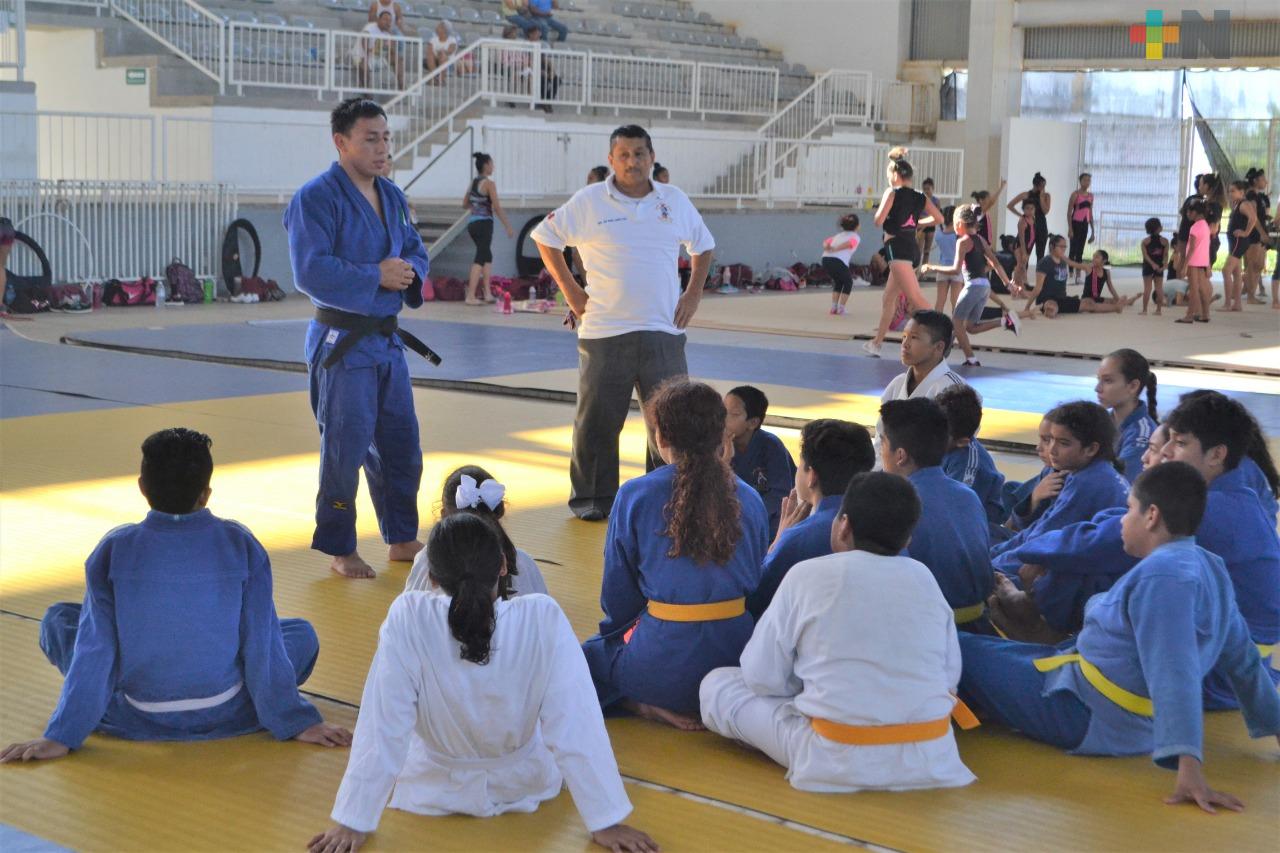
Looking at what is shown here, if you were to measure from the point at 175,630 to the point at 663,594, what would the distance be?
1254mm

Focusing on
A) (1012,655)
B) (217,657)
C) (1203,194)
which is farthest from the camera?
(1203,194)

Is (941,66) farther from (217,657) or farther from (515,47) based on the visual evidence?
(217,657)

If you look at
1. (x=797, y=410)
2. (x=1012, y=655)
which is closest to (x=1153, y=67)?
(x=797, y=410)

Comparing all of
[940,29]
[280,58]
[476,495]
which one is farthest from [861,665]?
[940,29]

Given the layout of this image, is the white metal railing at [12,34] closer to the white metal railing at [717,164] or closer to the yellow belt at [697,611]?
the white metal railing at [717,164]

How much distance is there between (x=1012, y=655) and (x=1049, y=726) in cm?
21

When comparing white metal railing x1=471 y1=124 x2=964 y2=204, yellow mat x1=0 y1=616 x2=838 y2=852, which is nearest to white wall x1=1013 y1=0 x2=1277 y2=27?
white metal railing x1=471 y1=124 x2=964 y2=204

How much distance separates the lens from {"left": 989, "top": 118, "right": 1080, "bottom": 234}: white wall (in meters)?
27.8

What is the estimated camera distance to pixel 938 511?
14.4 feet

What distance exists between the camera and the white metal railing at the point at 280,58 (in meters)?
19.9

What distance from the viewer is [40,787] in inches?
146

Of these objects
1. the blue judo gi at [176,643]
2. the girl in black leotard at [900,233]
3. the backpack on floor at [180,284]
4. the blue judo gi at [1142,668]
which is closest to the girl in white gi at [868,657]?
the blue judo gi at [1142,668]

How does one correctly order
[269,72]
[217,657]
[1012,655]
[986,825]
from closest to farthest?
[986,825]
[217,657]
[1012,655]
[269,72]

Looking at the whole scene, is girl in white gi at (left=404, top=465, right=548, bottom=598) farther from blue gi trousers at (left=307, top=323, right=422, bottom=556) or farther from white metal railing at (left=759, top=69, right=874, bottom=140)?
white metal railing at (left=759, top=69, right=874, bottom=140)
